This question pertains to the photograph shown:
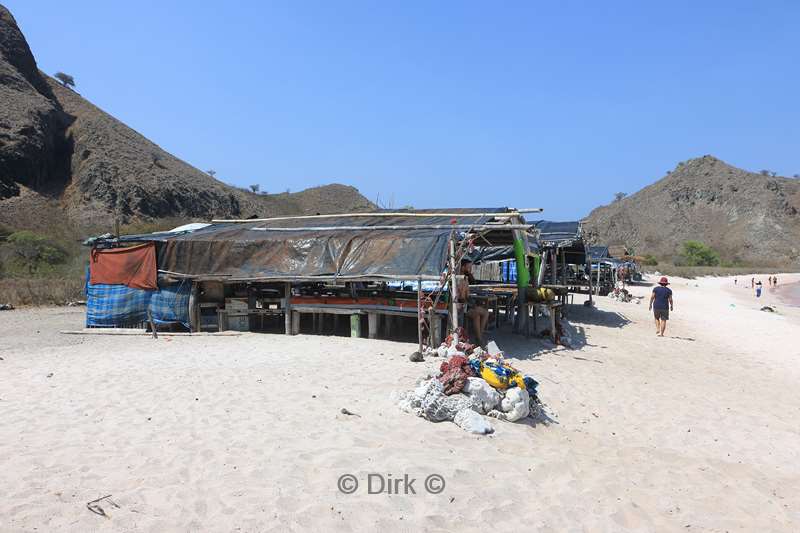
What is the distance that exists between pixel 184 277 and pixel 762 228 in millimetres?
89591

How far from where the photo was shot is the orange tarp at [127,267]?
12141 mm

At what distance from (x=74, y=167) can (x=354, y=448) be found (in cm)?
4175

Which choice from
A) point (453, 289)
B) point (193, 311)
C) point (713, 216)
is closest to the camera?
point (453, 289)

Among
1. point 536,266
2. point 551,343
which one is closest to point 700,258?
point 536,266

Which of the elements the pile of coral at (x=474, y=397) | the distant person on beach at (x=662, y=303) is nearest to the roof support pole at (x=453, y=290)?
the pile of coral at (x=474, y=397)

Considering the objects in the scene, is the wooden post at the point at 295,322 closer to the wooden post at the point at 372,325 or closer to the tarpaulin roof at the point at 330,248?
the tarpaulin roof at the point at 330,248

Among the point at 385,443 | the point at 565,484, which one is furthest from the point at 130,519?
the point at 565,484

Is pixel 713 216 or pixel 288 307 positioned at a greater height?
pixel 713 216

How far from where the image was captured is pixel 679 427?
6680mm

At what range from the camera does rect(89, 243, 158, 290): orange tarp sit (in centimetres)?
1214

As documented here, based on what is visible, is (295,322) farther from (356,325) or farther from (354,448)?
(354,448)

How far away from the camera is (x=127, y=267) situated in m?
12.3

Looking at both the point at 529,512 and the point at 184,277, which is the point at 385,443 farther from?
the point at 184,277

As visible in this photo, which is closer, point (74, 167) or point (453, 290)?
point (453, 290)
